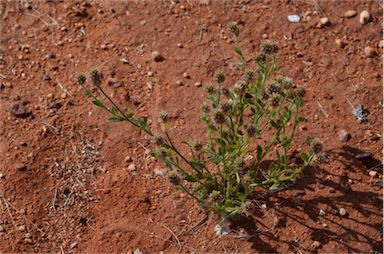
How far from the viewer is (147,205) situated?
12.3ft

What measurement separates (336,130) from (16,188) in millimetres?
2098

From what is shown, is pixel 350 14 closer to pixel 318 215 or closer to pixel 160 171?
pixel 318 215

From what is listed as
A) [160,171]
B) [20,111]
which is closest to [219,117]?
[160,171]

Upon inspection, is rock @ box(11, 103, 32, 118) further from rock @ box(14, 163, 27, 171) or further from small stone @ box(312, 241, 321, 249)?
small stone @ box(312, 241, 321, 249)

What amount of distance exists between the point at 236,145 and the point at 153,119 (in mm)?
784

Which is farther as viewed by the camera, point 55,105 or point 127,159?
point 55,105

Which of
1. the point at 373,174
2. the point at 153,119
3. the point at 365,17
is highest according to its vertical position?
the point at 365,17

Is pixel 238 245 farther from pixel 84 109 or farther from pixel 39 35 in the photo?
pixel 39 35

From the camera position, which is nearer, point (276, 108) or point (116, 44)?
point (276, 108)

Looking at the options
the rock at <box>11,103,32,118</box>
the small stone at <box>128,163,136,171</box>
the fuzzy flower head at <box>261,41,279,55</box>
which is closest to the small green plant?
the fuzzy flower head at <box>261,41,279,55</box>

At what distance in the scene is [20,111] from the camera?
4.12 meters

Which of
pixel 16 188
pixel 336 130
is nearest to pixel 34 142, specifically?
pixel 16 188

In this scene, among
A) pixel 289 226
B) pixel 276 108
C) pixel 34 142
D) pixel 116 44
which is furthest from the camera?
pixel 116 44

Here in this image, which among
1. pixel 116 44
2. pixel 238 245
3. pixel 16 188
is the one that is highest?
pixel 116 44
